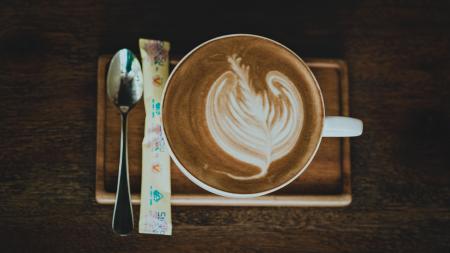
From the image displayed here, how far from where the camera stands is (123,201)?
0.61 meters

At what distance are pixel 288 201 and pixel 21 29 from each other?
1.82 feet

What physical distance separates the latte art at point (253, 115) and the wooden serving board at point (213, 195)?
10cm

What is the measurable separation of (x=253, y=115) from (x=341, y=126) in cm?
13

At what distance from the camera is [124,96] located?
0.64 metres

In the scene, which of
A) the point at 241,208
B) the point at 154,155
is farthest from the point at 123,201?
the point at 241,208

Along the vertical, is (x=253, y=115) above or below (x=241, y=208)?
above

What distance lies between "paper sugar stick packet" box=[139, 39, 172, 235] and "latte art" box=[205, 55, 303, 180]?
0.37 feet

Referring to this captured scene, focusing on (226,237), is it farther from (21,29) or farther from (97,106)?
(21,29)

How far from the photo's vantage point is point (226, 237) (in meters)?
0.67

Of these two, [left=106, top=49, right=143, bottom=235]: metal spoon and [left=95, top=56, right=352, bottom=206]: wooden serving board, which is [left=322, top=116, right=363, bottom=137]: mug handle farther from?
[left=106, top=49, right=143, bottom=235]: metal spoon

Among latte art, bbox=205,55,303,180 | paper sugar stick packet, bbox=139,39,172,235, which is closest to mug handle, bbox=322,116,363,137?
latte art, bbox=205,55,303,180

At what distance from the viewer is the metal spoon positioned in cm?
61

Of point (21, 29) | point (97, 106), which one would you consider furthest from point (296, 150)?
point (21, 29)

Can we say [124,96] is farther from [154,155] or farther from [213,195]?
[213,195]
